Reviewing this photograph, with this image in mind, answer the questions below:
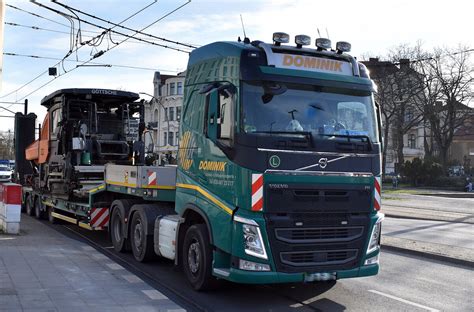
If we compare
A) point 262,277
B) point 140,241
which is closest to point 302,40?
point 262,277

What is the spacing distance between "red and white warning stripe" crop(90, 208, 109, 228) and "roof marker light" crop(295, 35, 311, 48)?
643cm

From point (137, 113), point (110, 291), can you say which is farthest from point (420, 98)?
point (110, 291)

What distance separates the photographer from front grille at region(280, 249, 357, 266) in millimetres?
6480

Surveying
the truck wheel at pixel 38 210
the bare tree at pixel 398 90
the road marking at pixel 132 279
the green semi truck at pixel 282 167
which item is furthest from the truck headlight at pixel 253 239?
the bare tree at pixel 398 90

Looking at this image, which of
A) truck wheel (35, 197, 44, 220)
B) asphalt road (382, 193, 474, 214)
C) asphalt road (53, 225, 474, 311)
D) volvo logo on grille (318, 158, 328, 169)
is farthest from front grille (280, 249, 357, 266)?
asphalt road (382, 193, 474, 214)

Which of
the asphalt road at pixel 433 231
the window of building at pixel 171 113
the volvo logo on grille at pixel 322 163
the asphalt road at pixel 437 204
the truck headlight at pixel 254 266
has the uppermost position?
the window of building at pixel 171 113

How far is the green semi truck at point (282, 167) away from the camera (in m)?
6.42

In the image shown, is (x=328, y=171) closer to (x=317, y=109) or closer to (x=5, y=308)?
(x=317, y=109)

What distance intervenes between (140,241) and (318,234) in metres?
3.96

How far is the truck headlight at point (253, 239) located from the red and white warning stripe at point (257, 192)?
188 millimetres

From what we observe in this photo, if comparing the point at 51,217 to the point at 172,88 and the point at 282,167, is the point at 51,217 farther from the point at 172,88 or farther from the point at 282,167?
the point at 172,88

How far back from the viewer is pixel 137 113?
47.8 ft

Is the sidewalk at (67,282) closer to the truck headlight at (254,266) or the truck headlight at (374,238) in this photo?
the truck headlight at (254,266)

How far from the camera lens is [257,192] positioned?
6.37m
